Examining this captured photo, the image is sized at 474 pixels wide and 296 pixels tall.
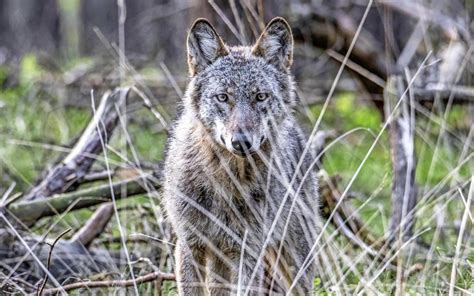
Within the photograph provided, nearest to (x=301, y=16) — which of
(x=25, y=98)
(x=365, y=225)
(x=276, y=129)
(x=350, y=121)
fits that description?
(x=350, y=121)

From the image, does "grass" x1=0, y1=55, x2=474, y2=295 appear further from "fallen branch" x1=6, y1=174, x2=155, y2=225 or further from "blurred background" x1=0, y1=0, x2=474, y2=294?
"fallen branch" x1=6, y1=174, x2=155, y2=225

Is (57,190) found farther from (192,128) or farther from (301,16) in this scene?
(301,16)

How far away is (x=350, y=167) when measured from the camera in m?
8.30

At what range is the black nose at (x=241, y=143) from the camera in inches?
181

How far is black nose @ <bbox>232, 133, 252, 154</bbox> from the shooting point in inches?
181

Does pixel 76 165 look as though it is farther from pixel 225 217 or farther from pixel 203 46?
pixel 225 217

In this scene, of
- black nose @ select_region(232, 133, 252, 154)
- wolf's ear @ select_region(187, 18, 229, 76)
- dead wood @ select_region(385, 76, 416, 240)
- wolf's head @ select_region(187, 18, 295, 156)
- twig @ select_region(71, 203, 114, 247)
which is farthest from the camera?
twig @ select_region(71, 203, 114, 247)

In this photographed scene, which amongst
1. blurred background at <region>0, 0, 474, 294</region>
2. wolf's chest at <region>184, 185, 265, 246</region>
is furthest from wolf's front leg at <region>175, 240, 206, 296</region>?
blurred background at <region>0, 0, 474, 294</region>

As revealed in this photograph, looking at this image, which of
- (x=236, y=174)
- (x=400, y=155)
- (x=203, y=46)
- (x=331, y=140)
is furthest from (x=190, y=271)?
(x=331, y=140)

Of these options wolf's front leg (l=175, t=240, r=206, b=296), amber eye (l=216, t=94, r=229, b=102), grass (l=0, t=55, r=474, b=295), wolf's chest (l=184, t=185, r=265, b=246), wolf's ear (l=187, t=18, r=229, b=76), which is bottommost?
grass (l=0, t=55, r=474, b=295)

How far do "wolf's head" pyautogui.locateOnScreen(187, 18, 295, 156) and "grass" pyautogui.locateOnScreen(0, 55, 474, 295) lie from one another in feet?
3.10

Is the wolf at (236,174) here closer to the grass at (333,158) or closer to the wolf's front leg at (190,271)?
the wolf's front leg at (190,271)

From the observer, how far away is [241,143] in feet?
15.1

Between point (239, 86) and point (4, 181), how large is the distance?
9.72 ft
